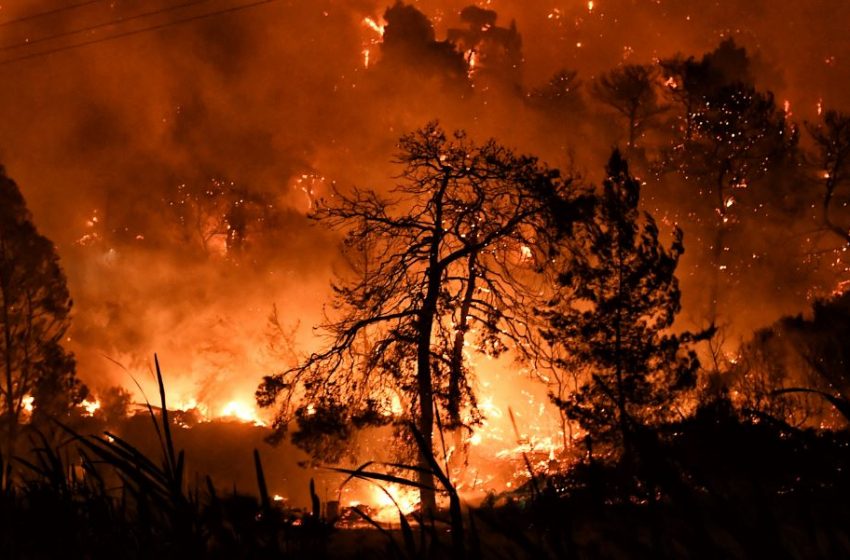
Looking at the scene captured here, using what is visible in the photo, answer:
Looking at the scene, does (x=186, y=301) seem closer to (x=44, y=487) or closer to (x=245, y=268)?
(x=245, y=268)

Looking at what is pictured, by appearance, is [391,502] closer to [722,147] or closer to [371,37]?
[722,147]

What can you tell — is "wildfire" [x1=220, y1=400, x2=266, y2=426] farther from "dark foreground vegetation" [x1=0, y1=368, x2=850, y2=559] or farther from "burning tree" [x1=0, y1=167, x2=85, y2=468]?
"dark foreground vegetation" [x1=0, y1=368, x2=850, y2=559]

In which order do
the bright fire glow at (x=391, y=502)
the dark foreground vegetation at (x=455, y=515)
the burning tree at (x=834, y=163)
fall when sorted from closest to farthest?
the dark foreground vegetation at (x=455, y=515)
the bright fire glow at (x=391, y=502)
the burning tree at (x=834, y=163)

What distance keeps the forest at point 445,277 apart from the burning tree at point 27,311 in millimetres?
127

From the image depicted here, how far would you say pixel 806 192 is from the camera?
30688 millimetres

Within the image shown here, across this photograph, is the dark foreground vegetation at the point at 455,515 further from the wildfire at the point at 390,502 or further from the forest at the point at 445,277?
the wildfire at the point at 390,502

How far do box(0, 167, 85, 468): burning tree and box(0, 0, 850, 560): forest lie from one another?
0.13 meters

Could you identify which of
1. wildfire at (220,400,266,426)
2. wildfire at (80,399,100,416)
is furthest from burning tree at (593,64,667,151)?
wildfire at (80,399,100,416)

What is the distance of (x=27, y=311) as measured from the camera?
24.8 meters

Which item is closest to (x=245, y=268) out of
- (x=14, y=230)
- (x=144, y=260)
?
(x=144, y=260)

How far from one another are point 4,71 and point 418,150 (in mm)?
48785

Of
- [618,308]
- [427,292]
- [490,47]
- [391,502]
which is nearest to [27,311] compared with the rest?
[391,502]

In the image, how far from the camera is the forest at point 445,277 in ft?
26.2

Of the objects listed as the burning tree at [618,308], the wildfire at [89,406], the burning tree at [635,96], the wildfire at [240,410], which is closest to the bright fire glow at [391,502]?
the burning tree at [618,308]
